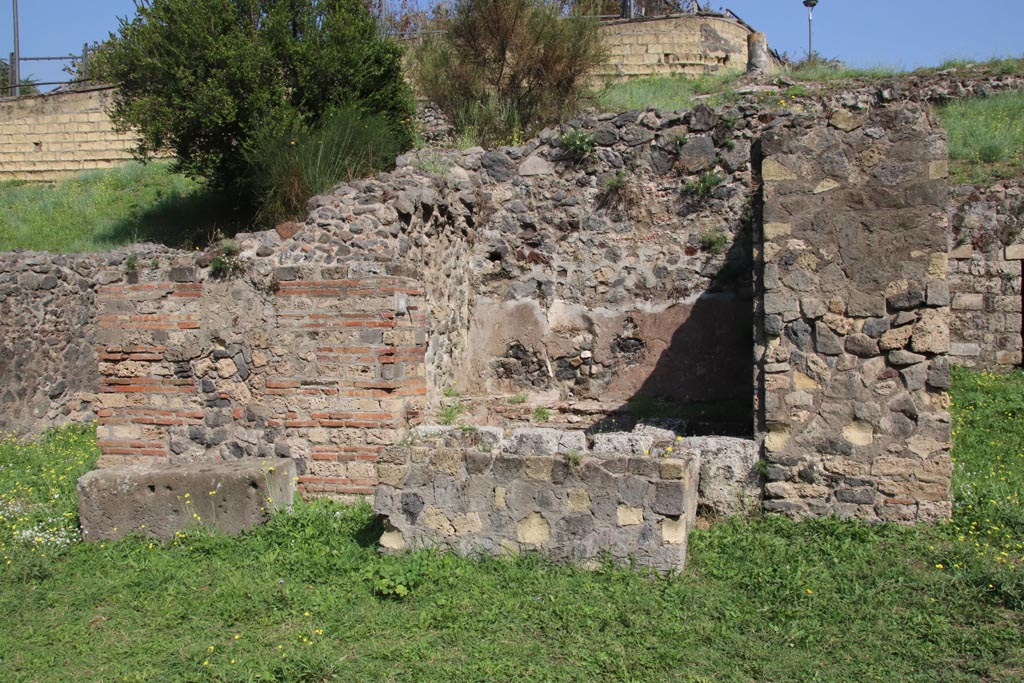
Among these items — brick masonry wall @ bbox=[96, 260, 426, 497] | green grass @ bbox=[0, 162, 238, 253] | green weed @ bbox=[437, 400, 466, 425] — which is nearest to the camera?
brick masonry wall @ bbox=[96, 260, 426, 497]

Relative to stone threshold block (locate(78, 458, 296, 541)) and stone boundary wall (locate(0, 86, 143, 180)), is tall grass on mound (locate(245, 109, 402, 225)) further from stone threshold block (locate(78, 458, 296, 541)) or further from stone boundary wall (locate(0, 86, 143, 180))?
stone boundary wall (locate(0, 86, 143, 180))

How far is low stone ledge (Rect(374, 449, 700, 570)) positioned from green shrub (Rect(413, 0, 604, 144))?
8119mm

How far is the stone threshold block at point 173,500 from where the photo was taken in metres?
6.03

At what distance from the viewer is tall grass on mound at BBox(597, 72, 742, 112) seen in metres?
16.2

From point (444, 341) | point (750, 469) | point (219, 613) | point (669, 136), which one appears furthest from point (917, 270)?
point (219, 613)

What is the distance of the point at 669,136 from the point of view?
8359 mm

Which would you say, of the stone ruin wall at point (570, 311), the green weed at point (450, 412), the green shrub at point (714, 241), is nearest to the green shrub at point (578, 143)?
the stone ruin wall at point (570, 311)

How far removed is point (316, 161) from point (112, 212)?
989cm

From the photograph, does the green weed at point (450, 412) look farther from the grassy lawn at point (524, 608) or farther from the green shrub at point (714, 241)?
the green shrub at point (714, 241)

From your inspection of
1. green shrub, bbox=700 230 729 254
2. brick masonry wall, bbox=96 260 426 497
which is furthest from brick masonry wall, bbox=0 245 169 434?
green shrub, bbox=700 230 729 254

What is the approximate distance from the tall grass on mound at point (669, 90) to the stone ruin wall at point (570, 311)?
721cm

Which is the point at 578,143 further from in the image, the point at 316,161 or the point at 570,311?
the point at 316,161

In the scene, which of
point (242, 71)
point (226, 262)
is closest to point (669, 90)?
point (242, 71)

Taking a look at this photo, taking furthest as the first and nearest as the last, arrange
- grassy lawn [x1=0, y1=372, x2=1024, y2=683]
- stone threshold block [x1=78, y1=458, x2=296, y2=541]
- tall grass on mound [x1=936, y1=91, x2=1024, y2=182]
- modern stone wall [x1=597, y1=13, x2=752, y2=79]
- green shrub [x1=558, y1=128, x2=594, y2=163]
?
modern stone wall [x1=597, y1=13, x2=752, y2=79]
tall grass on mound [x1=936, y1=91, x2=1024, y2=182]
green shrub [x1=558, y1=128, x2=594, y2=163]
stone threshold block [x1=78, y1=458, x2=296, y2=541]
grassy lawn [x1=0, y1=372, x2=1024, y2=683]
